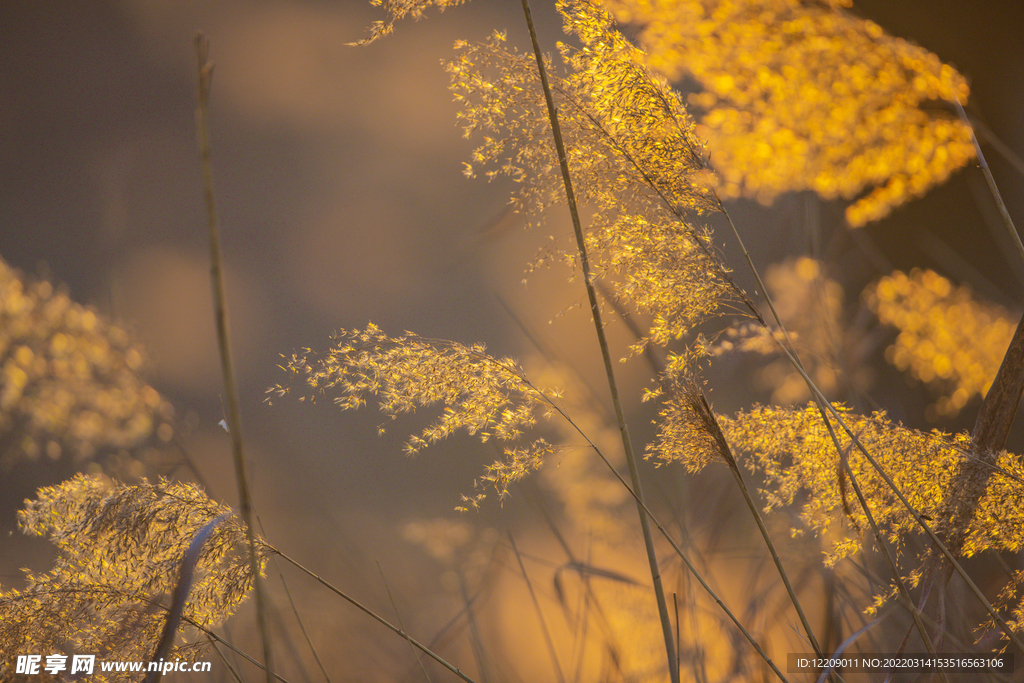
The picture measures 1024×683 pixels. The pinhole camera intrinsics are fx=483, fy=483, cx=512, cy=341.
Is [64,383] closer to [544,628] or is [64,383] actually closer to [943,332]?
[544,628]

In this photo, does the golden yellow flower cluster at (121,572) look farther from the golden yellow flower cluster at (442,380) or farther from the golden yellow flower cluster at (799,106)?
the golden yellow flower cluster at (799,106)

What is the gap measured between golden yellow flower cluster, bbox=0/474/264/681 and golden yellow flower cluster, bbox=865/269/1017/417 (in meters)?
1.64

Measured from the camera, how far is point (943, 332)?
1.34 metres

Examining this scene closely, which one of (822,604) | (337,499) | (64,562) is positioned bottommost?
(822,604)

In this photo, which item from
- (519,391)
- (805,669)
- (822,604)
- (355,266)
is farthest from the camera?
(355,266)

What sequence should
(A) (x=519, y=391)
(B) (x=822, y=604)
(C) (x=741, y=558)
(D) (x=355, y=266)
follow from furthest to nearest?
(D) (x=355, y=266) → (C) (x=741, y=558) → (B) (x=822, y=604) → (A) (x=519, y=391)

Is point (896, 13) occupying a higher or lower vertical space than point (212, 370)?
higher

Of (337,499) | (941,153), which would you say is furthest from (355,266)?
(941,153)

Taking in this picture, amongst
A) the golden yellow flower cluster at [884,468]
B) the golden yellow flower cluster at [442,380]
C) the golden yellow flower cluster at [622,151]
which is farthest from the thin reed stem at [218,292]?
the golden yellow flower cluster at [884,468]

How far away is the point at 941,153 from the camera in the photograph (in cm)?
129

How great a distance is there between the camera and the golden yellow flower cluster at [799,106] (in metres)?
0.89

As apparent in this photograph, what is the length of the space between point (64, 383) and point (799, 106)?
6.69 ft

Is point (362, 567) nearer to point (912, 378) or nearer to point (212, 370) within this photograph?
point (212, 370)

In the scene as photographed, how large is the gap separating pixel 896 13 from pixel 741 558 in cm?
166
